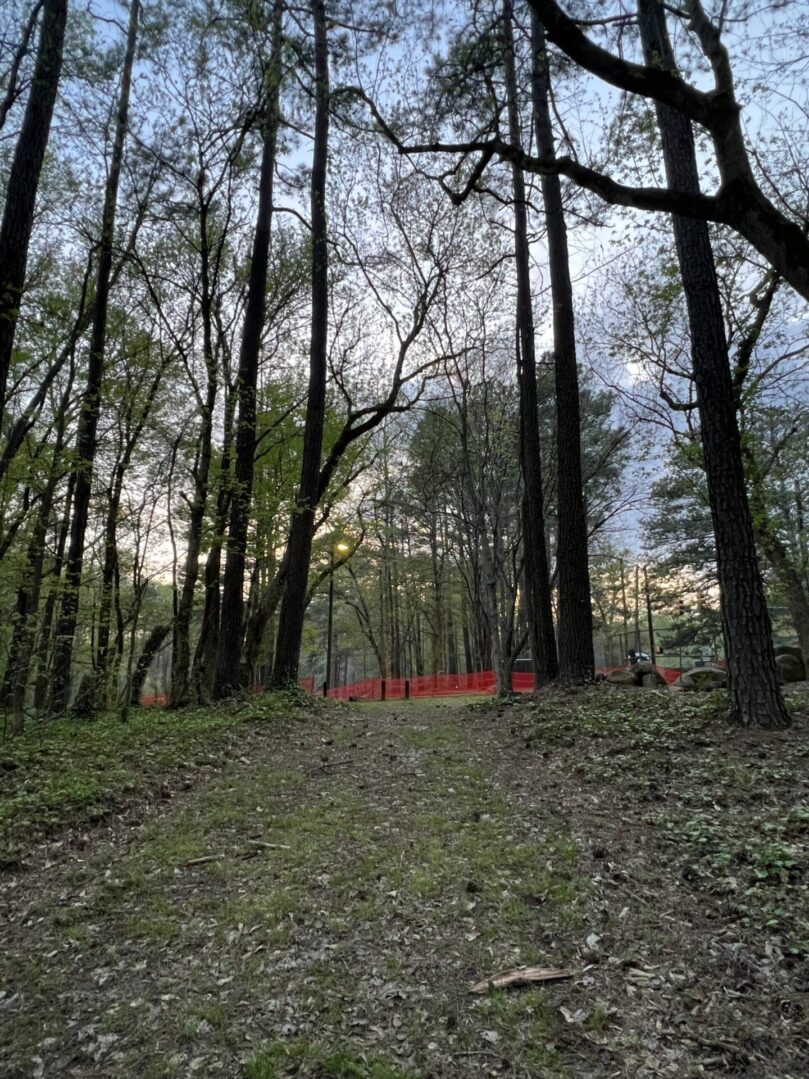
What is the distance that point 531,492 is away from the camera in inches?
402

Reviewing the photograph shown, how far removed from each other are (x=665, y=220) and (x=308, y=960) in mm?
10340

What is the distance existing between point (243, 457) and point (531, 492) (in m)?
5.41

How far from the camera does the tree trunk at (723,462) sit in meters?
5.10

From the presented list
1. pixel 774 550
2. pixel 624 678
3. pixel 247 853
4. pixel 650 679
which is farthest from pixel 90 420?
pixel 774 550

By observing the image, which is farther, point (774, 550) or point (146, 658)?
point (146, 658)

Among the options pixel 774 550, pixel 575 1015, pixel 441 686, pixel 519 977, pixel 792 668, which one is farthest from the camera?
pixel 441 686

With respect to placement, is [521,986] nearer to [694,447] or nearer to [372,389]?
[694,447]

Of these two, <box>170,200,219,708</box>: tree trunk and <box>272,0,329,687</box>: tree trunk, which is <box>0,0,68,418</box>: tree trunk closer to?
<box>170,200,219,708</box>: tree trunk

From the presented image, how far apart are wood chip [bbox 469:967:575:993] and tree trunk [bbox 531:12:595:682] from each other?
6.51m

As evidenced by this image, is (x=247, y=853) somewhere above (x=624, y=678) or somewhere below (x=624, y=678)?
below

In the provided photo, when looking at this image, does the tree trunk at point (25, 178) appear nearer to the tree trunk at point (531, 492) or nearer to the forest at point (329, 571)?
the forest at point (329, 571)

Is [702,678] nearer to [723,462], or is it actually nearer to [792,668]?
[792,668]

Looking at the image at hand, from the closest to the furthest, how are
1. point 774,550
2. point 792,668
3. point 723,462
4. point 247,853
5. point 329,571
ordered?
point 247,853
point 723,462
point 774,550
point 792,668
point 329,571

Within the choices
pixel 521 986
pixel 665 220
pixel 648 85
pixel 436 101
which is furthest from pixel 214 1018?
pixel 665 220
